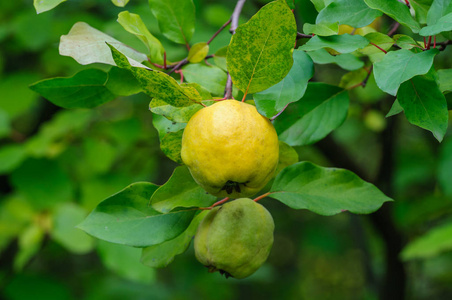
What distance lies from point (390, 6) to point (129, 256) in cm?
130

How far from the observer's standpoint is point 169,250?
0.82 meters

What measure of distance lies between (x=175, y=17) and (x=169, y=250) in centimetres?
46

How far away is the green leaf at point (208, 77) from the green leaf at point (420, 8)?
0.36 metres

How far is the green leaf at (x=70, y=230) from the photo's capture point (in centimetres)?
157

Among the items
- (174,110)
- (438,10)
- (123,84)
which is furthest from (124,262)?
(438,10)

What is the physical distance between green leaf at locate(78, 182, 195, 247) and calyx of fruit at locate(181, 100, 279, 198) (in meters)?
0.14

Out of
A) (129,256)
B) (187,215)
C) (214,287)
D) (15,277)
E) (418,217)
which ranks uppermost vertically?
(187,215)

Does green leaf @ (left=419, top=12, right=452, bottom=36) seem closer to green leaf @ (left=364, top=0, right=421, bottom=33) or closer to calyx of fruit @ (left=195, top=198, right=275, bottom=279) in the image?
green leaf @ (left=364, top=0, right=421, bottom=33)

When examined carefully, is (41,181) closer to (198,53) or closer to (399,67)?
(198,53)

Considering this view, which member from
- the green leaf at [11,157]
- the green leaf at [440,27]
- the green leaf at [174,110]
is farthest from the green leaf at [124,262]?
the green leaf at [440,27]

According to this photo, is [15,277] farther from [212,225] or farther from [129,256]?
[212,225]

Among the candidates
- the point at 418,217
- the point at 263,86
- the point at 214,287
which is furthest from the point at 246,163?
the point at 214,287

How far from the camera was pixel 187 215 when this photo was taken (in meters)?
0.76

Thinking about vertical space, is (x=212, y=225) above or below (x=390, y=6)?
below
